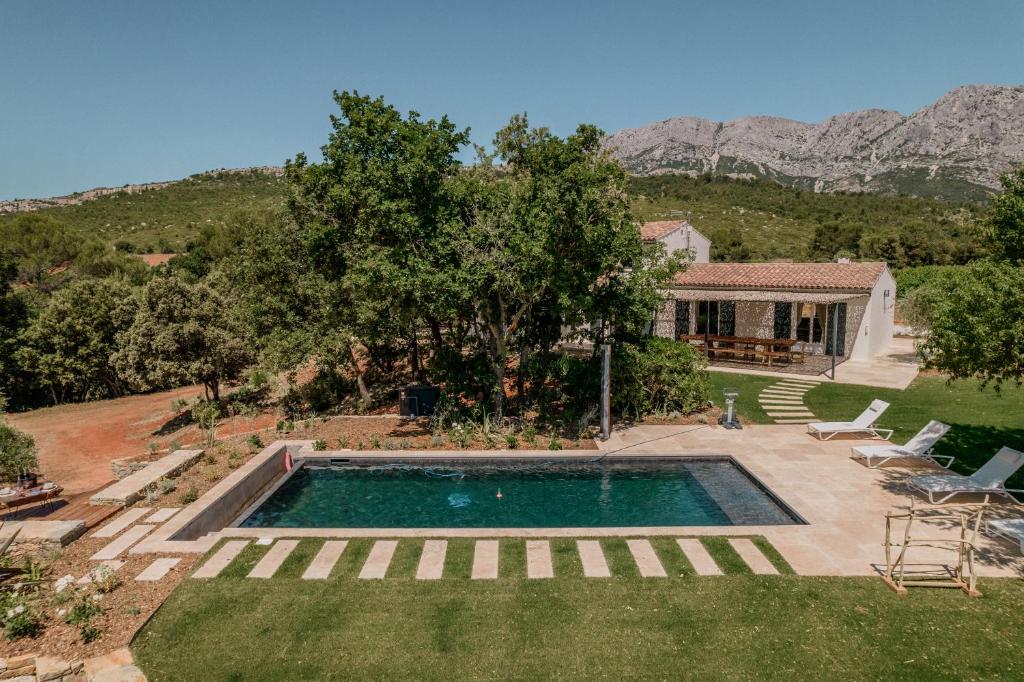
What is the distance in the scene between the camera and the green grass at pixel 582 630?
662 cm

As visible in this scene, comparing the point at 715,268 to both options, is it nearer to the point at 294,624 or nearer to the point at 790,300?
the point at 790,300

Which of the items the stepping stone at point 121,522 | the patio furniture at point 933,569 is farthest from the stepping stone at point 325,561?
the patio furniture at point 933,569

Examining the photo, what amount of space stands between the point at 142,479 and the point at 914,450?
16917 millimetres

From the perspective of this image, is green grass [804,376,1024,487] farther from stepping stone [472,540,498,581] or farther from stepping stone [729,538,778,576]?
stepping stone [472,540,498,581]

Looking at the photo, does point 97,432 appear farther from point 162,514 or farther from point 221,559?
point 221,559

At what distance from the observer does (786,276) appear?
1086 inches

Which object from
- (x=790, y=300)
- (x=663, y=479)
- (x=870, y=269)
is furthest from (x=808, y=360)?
(x=663, y=479)

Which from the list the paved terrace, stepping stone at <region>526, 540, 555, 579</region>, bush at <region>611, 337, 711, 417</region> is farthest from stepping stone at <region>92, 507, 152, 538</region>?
bush at <region>611, 337, 711, 417</region>

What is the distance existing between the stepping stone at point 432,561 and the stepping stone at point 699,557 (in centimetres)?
376

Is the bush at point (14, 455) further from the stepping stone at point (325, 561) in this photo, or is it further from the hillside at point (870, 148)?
the hillside at point (870, 148)

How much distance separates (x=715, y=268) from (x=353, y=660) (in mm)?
27333

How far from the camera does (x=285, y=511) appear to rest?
489 inches

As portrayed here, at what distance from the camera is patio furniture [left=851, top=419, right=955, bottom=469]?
13289 millimetres

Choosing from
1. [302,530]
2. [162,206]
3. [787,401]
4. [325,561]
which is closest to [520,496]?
[302,530]
